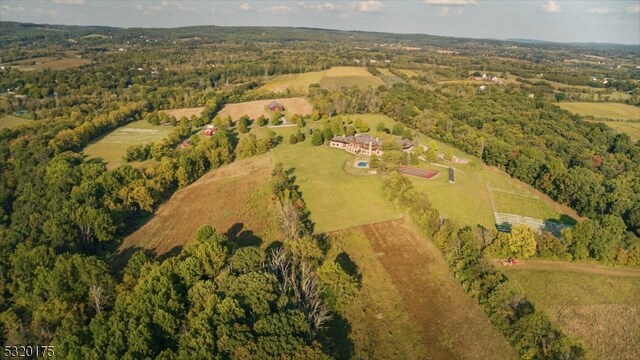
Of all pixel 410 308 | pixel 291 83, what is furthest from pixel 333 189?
pixel 291 83

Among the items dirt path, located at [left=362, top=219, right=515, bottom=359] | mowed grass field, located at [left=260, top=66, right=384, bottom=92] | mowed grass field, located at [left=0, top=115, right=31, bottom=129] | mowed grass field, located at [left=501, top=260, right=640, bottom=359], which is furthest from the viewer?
mowed grass field, located at [left=260, top=66, right=384, bottom=92]

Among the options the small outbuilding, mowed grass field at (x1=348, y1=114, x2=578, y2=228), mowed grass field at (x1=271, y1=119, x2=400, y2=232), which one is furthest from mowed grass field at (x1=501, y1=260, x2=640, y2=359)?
the small outbuilding

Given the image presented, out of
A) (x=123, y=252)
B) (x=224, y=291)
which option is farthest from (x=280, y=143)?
(x=224, y=291)

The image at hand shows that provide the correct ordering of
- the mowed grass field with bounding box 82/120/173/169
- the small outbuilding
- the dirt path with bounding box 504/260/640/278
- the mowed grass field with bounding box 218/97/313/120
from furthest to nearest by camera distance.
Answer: the small outbuilding, the mowed grass field with bounding box 218/97/313/120, the mowed grass field with bounding box 82/120/173/169, the dirt path with bounding box 504/260/640/278

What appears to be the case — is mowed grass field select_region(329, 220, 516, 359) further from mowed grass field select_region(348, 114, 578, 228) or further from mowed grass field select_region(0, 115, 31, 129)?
mowed grass field select_region(0, 115, 31, 129)

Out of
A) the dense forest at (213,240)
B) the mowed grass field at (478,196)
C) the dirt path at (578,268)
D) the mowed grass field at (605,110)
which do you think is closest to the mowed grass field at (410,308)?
the dense forest at (213,240)

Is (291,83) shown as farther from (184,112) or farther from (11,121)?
(11,121)

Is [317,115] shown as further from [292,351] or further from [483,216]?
[292,351]
